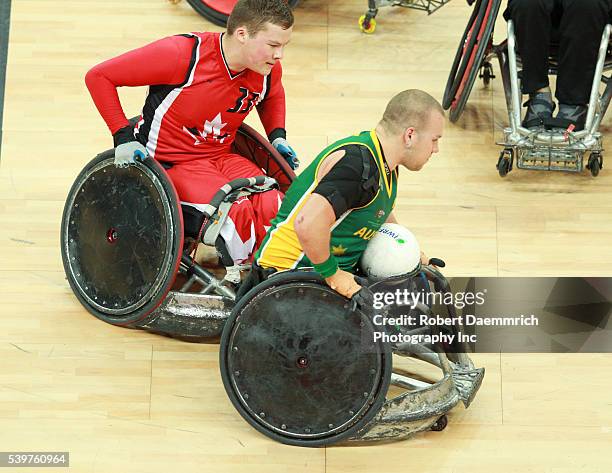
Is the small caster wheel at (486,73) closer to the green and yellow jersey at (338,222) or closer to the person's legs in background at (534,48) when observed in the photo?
the person's legs in background at (534,48)

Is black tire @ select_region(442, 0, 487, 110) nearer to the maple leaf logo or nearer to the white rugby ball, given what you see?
the maple leaf logo

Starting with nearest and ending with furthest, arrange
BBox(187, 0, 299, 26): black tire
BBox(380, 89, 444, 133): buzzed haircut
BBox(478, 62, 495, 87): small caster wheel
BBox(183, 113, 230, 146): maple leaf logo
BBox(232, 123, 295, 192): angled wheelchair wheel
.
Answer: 1. BBox(380, 89, 444, 133): buzzed haircut
2. BBox(183, 113, 230, 146): maple leaf logo
3. BBox(232, 123, 295, 192): angled wheelchair wheel
4. BBox(478, 62, 495, 87): small caster wheel
5. BBox(187, 0, 299, 26): black tire

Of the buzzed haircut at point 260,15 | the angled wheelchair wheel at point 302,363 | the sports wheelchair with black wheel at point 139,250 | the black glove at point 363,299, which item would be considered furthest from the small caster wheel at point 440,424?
the buzzed haircut at point 260,15

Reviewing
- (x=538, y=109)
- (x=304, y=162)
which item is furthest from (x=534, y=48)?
(x=304, y=162)

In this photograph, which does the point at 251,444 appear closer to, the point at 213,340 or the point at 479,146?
the point at 213,340

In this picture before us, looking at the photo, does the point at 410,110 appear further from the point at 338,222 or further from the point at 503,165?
the point at 503,165

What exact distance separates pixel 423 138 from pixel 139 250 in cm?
115

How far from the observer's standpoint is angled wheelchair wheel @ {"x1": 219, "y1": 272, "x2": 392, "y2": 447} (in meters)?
4.16

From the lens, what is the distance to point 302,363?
4.22m

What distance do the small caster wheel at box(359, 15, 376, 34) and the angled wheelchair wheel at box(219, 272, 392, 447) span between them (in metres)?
2.24

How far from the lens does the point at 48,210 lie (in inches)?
206

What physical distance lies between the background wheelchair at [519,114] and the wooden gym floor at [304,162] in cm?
13

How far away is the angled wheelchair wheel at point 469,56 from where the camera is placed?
5.24 m

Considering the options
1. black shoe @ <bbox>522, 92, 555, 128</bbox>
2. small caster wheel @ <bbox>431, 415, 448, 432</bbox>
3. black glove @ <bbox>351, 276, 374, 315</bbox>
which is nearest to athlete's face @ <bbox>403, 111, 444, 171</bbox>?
black glove @ <bbox>351, 276, 374, 315</bbox>
